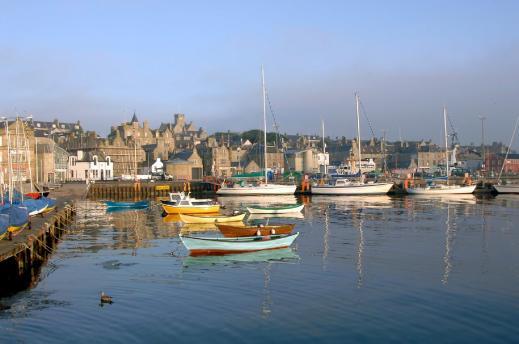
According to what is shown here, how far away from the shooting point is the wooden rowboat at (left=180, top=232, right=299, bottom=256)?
3403 centimetres

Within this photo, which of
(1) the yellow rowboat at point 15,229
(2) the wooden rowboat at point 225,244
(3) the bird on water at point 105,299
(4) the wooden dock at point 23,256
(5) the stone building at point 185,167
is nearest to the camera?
(3) the bird on water at point 105,299

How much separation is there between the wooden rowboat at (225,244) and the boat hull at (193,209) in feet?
85.4

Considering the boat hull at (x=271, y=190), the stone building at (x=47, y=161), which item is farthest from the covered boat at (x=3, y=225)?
the stone building at (x=47, y=161)

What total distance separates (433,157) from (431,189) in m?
105

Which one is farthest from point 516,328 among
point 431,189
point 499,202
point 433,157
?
point 433,157

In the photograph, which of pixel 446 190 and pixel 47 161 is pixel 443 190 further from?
pixel 47 161

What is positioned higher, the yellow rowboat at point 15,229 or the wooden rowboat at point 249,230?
the yellow rowboat at point 15,229

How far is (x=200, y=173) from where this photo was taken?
498 ft

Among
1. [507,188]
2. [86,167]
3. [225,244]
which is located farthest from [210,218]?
[86,167]

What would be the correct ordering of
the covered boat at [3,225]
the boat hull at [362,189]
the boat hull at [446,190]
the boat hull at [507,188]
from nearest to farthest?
1. the covered boat at [3,225]
2. the boat hull at [446,190]
3. the boat hull at [507,188]
4. the boat hull at [362,189]

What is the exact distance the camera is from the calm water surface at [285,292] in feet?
65.4

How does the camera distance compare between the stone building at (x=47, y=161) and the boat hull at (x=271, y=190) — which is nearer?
the boat hull at (x=271, y=190)

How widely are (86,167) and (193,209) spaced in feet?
265

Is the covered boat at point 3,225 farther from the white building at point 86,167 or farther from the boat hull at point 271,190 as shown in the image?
the white building at point 86,167
